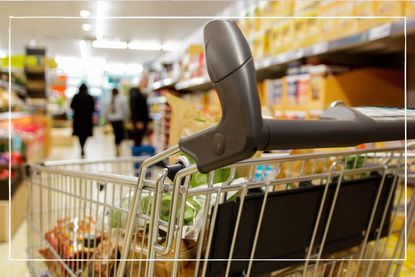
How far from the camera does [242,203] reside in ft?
2.25

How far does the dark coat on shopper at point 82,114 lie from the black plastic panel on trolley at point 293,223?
8.31 feet

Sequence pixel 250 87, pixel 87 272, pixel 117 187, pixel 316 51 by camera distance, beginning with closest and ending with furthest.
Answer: pixel 250 87, pixel 117 187, pixel 87 272, pixel 316 51

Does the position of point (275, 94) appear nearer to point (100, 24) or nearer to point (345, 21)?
point (345, 21)

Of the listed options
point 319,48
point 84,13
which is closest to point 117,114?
point 319,48

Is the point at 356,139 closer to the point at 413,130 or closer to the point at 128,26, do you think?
the point at 413,130

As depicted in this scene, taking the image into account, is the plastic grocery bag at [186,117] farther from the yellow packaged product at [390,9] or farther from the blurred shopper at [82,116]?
the blurred shopper at [82,116]

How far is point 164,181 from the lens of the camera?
0.62 metres

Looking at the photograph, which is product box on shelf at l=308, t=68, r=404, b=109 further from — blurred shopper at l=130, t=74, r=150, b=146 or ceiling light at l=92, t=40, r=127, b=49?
blurred shopper at l=130, t=74, r=150, b=146

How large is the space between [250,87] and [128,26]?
0.83 meters

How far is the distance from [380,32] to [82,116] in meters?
2.75

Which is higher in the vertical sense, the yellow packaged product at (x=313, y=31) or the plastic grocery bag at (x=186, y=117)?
the yellow packaged product at (x=313, y=31)

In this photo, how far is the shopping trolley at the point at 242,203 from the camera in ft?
1.32

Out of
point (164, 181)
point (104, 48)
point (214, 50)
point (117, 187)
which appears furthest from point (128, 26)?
point (214, 50)

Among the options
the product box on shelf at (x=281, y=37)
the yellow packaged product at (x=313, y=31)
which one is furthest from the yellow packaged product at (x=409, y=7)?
the product box on shelf at (x=281, y=37)
